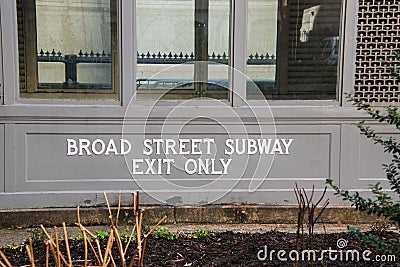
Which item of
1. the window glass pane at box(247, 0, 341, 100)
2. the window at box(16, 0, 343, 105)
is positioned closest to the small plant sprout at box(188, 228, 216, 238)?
the window at box(16, 0, 343, 105)

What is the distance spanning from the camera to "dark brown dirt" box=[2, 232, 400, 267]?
2.71m

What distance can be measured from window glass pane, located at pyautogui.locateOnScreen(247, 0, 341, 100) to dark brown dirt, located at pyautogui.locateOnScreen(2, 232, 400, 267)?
1365 millimetres

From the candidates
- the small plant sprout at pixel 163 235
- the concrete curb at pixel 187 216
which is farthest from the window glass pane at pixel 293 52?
the small plant sprout at pixel 163 235

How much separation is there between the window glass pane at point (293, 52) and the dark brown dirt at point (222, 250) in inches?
53.7

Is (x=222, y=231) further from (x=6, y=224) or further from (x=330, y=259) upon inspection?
(x=6, y=224)

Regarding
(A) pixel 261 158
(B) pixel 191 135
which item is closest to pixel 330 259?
(A) pixel 261 158

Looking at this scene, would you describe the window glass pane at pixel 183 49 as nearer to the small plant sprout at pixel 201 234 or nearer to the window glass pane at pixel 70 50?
the window glass pane at pixel 70 50

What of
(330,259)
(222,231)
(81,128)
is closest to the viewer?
(330,259)

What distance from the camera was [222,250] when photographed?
2.95 metres

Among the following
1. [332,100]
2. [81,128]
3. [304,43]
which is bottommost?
[81,128]

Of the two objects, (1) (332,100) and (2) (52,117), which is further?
(1) (332,100)

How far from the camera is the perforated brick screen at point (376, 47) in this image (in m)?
3.75

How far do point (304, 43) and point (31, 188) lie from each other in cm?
281

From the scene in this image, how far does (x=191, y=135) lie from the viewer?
3.83 metres
